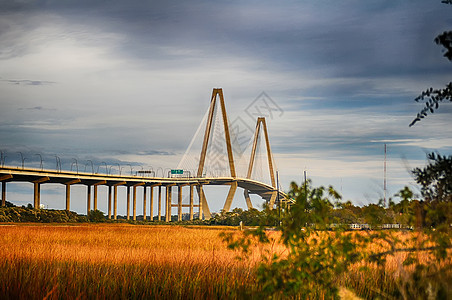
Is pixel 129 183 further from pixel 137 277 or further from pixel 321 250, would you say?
pixel 321 250

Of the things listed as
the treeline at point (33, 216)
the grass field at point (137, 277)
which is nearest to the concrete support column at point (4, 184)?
the treeline at point (33, 216)

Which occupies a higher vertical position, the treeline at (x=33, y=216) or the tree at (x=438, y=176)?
the tree at (x=438, y=176)

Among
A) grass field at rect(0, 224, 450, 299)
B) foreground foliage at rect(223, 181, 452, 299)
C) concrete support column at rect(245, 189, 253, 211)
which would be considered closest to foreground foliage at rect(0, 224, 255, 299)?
grass field at rect(0, 224, 450, 299)

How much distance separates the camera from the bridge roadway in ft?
236

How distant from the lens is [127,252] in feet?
56.4

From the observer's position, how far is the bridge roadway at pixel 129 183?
71938 mm

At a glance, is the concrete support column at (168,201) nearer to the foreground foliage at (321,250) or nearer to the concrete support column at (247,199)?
the concrete support column at (247,199)

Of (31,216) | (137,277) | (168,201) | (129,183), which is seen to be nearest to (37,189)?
(31,216)

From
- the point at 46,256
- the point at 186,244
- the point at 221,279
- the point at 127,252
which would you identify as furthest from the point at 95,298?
the point at 186,244

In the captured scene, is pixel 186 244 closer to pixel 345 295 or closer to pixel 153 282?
pixel 153 282

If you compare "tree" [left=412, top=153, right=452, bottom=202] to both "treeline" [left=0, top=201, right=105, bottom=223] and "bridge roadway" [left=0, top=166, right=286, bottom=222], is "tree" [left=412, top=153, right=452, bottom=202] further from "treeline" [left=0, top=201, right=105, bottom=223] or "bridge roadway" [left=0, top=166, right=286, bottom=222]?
"bridge roadway" [left=0, top=166, right=286, bottom=222]

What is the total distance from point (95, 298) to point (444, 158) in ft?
23.5

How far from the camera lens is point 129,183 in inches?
3669

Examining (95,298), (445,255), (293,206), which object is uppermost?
(293,206)
